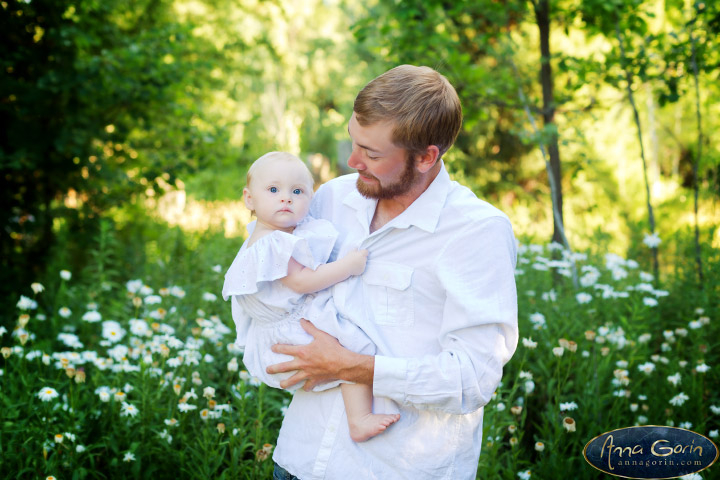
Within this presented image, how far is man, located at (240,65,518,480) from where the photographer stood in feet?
5.30

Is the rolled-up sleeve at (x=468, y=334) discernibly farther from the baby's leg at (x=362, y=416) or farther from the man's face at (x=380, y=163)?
the man's face at (x=380, y=163)

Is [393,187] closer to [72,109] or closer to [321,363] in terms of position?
[321,363]

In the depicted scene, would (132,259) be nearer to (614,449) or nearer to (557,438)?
(557,438)

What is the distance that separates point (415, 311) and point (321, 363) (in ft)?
0.98

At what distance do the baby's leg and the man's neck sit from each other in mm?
484

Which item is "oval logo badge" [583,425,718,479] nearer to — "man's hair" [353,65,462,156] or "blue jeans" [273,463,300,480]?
"blue jeans" [273,463,300,480]

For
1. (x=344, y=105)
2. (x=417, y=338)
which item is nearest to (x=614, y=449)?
(x=417, y=338)

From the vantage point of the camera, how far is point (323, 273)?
1.82m

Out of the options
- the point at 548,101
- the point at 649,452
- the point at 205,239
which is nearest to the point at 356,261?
the point at 649,452

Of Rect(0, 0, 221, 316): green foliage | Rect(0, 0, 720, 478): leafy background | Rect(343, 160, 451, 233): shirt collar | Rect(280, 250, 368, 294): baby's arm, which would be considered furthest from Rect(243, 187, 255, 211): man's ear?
Rect(0, 0, 221, 316): green foliage

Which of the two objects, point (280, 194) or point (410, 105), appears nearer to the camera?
point (410, 105)

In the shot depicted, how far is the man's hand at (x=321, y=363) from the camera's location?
1692 millimetres

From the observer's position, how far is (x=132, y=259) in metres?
5.66

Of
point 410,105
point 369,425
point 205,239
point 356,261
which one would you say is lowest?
point 205,239
